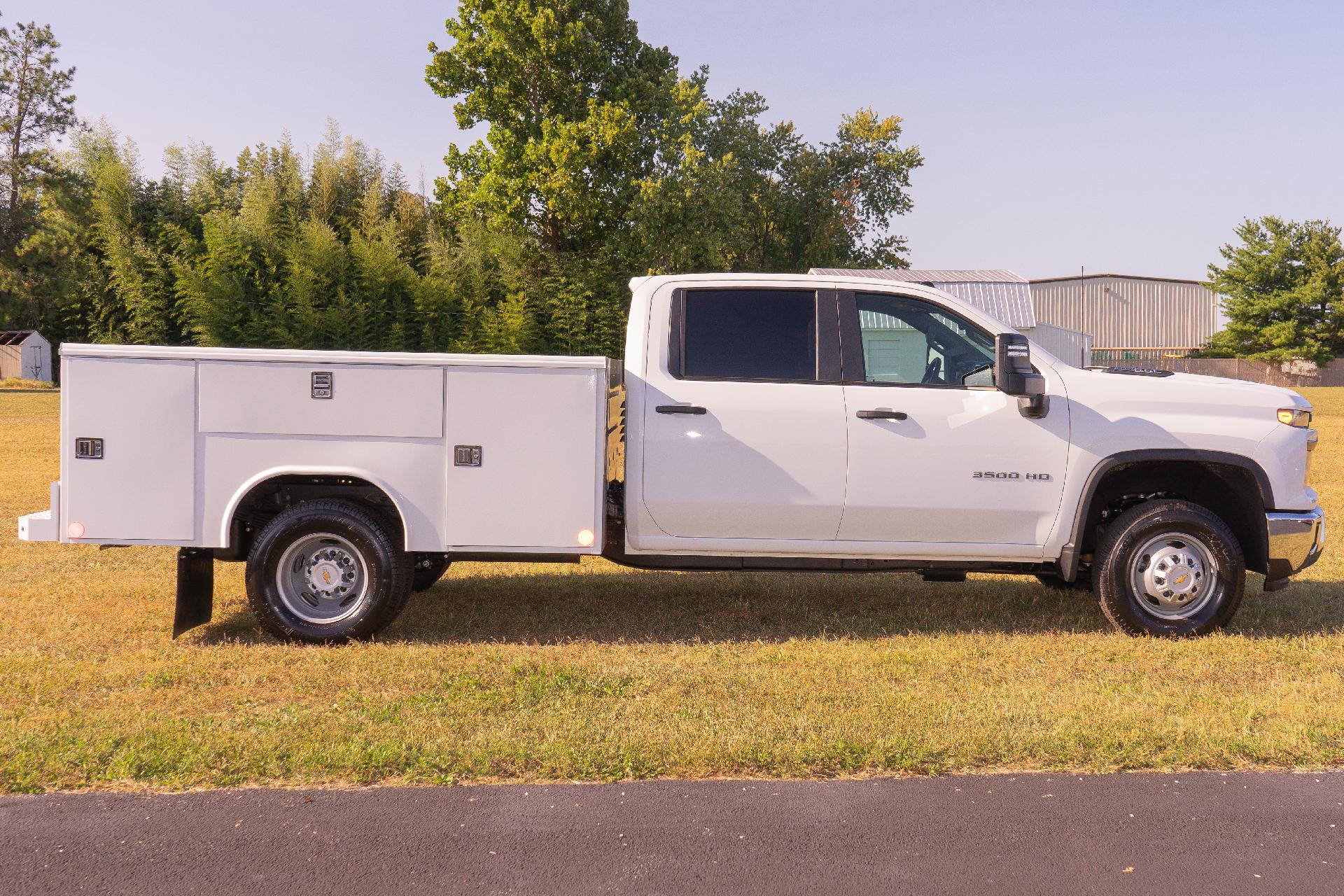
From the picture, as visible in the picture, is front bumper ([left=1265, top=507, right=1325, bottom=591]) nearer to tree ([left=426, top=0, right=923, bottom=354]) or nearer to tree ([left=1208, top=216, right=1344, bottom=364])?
tree ([left=426, top=0, right=923, bottom=354])

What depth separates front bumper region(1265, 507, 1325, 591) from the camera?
6.79 m

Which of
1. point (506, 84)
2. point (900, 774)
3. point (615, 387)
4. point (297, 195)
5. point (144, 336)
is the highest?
point (506, 84)

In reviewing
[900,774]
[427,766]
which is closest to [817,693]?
[900,774]

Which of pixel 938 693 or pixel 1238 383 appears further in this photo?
pixel 1238 383

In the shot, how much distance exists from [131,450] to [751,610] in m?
3.82

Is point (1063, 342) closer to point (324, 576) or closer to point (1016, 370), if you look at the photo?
point (1016, 370)

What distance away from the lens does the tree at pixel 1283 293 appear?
67000 mm

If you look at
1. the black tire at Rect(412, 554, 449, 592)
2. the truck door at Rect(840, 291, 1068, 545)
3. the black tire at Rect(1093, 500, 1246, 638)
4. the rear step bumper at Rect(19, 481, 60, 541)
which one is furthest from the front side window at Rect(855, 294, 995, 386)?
the rear step bumper at Rect(19, 481, 60, 541)

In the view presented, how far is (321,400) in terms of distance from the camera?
21.1 feet

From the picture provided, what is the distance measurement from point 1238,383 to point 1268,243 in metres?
71.2

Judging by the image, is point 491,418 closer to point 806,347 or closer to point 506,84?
point 806,347

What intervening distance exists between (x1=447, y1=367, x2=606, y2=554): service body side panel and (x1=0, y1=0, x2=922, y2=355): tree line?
24.9m

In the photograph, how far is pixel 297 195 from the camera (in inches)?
1357

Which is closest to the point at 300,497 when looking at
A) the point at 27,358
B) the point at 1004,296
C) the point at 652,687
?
the point at 652,687
